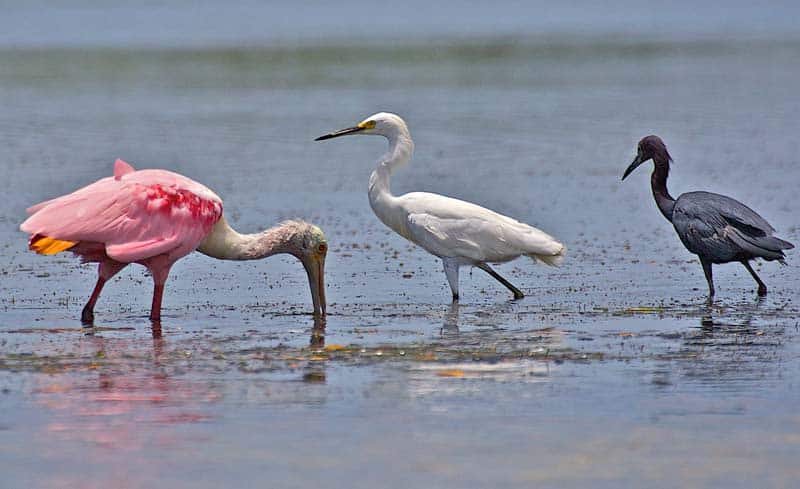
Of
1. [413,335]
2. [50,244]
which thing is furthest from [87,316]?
[413,335]

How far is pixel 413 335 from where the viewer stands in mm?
11234

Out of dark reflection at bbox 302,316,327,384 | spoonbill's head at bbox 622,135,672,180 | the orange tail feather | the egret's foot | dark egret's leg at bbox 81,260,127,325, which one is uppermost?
spoonbill's head at bbox 622,135,672,180

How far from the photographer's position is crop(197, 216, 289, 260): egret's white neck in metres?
12.7

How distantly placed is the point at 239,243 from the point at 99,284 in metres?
1.14

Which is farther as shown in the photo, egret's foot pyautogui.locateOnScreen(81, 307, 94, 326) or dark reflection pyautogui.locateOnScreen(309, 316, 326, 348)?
egret's foot pyautogui.locateOnScreen(81, 307, 94, 326)

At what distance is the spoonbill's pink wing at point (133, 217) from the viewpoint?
11.8 m

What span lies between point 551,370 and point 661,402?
1.04 m

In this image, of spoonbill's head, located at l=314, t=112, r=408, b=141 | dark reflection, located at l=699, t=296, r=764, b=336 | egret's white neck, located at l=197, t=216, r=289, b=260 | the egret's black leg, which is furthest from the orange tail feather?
the egret's black leg

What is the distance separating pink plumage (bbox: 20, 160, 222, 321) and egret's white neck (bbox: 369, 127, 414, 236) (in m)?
2.11

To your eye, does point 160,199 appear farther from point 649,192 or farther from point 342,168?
point 342,168

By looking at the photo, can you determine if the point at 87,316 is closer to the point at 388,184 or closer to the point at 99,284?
the point at 99,284

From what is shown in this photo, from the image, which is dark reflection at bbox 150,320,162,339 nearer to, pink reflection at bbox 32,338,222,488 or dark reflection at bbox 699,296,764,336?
pink reflection at bbox 32,338,222,488

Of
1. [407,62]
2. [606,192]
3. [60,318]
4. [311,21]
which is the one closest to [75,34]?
[311,21]

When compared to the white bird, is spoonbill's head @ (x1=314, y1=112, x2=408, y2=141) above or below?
above
